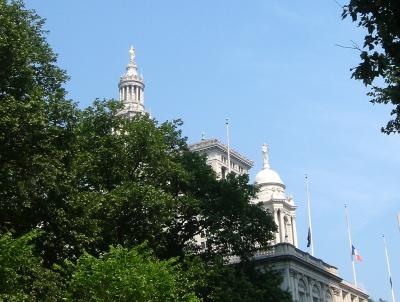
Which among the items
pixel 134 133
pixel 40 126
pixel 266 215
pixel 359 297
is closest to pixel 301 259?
pixel 359 297

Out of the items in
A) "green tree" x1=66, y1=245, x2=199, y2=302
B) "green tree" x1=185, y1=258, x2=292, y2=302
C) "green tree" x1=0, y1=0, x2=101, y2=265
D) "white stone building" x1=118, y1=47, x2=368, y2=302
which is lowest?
"green tree" x1=66, y1=245, x2=199, y2=302

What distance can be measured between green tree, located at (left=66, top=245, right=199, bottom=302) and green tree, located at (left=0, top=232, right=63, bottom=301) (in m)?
0.98

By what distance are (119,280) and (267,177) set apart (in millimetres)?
88435

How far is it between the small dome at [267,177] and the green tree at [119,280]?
84715 millimetres

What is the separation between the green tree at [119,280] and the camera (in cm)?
3281

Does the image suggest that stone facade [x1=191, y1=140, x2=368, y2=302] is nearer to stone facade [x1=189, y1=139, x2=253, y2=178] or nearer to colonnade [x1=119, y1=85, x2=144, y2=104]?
stone facade [x1=189, y1=139, x2=253, y2=178]

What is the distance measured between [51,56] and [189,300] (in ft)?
50.1

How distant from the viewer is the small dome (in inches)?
4697

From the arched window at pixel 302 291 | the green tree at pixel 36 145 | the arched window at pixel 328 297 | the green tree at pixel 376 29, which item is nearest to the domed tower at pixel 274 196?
the arched window at pixel 328 297

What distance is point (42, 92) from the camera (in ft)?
120

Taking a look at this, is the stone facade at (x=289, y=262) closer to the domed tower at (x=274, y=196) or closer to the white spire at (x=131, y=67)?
the domed tower at (x=274, y=196)

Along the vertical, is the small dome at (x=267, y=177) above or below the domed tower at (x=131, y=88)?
below

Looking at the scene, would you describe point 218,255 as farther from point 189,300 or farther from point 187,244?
point 189,300

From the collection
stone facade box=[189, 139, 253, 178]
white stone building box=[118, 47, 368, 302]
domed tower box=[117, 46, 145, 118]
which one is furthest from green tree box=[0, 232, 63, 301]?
domed tower box=[117, 46, 145, 118]
